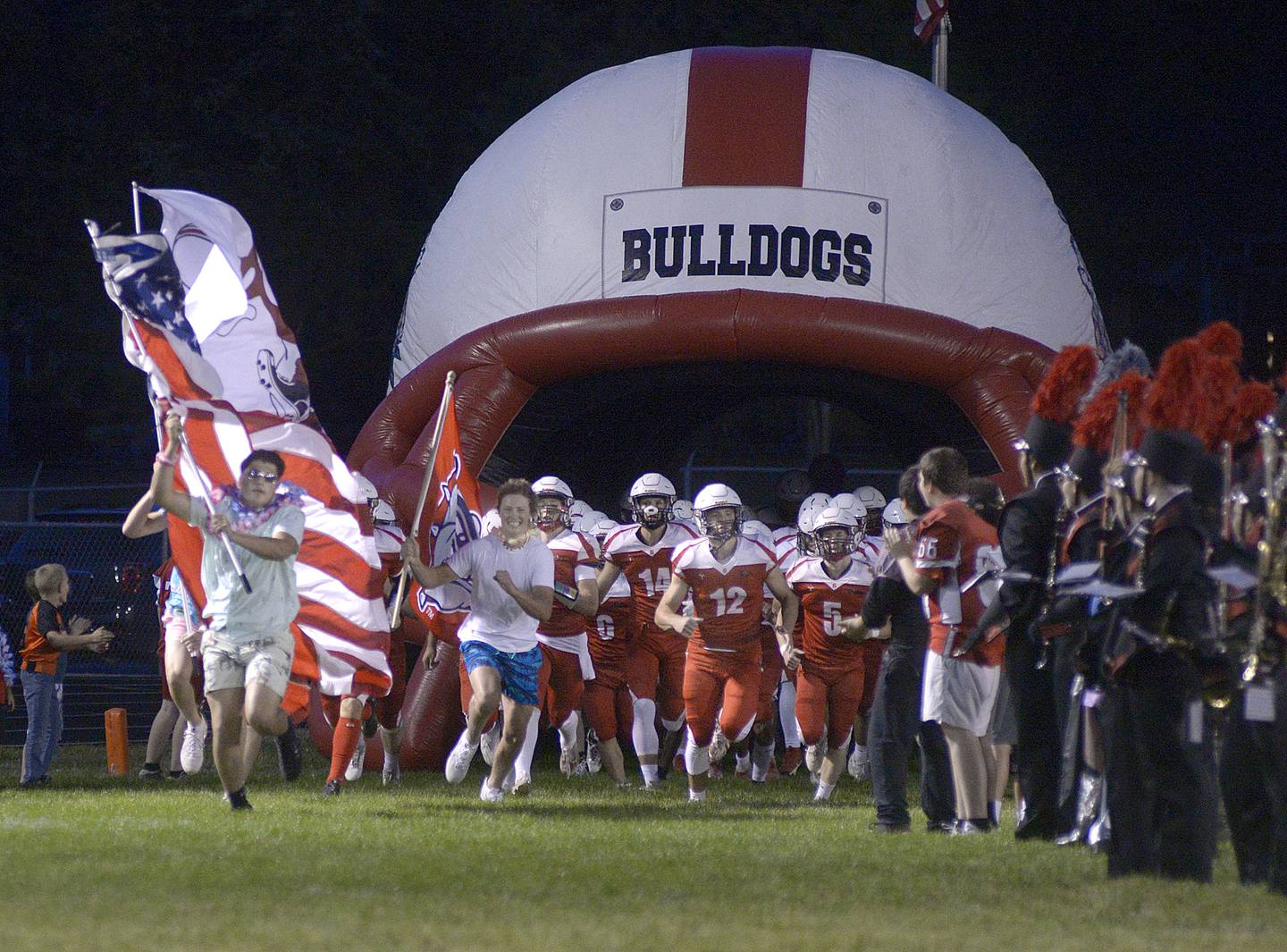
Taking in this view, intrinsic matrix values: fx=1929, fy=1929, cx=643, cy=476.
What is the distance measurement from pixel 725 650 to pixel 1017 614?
302 cm

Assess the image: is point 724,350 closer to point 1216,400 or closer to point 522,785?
point 522,785

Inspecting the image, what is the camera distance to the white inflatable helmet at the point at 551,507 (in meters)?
11.9

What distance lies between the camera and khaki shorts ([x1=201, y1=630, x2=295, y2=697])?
8750 millimetres

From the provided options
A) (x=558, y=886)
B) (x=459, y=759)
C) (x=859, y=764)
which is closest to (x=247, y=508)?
(x=459, y=759)

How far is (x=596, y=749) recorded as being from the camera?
13.6 metres

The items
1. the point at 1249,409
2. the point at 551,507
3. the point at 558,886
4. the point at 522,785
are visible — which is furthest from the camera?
the point at 551,507

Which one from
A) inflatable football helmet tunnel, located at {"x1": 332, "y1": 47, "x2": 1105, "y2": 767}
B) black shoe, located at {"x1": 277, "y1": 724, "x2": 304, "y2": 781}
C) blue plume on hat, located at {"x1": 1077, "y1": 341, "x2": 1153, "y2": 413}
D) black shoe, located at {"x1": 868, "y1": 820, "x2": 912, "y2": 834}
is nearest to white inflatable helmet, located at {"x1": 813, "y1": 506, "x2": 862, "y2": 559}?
inflatable football helmet tunnel, located at {"x1": 332, "y1": 47, "x2": 1105, "y2": 767}

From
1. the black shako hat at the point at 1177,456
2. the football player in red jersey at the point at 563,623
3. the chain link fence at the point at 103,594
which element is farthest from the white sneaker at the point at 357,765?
the chain link fence at the point at 103,594

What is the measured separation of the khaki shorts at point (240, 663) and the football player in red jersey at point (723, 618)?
2.52m

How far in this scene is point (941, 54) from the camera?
17.3 meters

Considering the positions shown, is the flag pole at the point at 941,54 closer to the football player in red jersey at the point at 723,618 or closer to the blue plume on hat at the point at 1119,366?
the football player in red jersey at the point at 723,618

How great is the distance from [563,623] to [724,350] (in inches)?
114

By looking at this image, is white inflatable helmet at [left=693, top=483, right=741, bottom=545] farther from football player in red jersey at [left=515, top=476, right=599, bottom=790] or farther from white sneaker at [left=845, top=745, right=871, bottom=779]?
white sneaker at [left=845, top=745, right=871, bottom=779]

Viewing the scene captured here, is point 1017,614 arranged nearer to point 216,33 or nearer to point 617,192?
point 617,192
